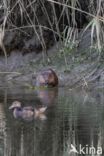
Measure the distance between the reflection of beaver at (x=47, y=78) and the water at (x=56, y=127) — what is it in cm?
132

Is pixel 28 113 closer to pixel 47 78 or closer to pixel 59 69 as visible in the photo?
pixel 47 78

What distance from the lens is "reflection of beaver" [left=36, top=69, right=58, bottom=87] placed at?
9.57m

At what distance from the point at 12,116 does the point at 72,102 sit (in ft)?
3.46

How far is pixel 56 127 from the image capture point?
5918mm

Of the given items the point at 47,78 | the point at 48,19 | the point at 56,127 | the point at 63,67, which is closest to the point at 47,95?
the point at 47,78

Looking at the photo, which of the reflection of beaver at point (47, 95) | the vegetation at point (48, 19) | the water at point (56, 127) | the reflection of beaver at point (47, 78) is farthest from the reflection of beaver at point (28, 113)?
the vegetation at point (48, 19)

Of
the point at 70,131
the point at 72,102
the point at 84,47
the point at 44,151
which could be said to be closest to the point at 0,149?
the point at 44,151

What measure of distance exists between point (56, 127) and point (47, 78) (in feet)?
12.1

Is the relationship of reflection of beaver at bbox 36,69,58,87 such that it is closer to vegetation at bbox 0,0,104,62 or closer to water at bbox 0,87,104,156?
vegetation at bbox 0,0,104,62

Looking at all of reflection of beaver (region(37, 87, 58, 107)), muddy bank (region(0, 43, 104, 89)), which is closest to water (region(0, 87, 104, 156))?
reflection of beaver (region(37, 87, 58, 107))

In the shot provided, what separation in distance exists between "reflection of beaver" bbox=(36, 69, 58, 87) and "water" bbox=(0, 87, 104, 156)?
132 cm

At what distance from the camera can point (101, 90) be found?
29.2 feet

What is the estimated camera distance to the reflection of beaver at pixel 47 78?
9.57 meters

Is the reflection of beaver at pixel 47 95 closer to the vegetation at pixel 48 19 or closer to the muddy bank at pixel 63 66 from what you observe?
the muddy bank at pixel 63 66
